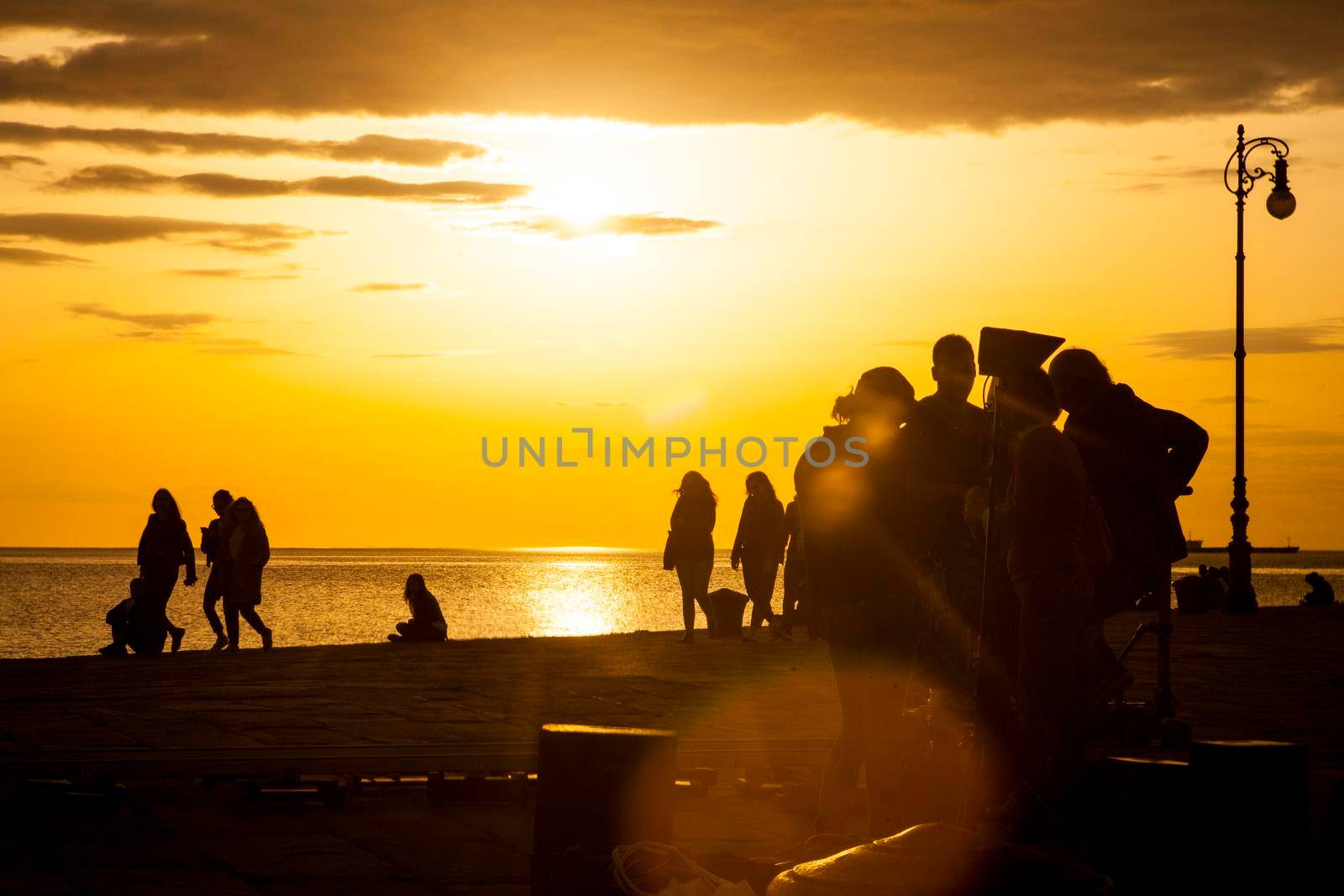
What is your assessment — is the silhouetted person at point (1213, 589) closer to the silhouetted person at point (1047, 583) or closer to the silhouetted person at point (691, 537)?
the silhouetted person at point (691, 537)

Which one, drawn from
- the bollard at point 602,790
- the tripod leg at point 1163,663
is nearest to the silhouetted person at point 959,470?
the bollard at point 602,790

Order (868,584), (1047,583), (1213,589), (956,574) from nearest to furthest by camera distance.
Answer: (868,584) < (1047,583) < (956,574) < (1213,589)

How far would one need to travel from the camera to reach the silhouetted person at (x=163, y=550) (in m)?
19.5

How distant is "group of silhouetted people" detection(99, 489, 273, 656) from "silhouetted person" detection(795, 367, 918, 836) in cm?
1363

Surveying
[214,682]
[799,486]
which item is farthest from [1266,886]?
[214,682]

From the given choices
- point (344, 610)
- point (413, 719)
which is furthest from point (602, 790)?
point (344, 610)

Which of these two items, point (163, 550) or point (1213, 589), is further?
point (1213, 589)

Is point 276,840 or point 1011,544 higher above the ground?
point 1011,544

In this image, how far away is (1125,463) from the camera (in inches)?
341

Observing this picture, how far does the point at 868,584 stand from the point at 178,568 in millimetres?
14555

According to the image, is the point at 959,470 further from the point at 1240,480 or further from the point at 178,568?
the point at 1240,480

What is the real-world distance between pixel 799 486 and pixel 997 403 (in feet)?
3.23

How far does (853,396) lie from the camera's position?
6.79m

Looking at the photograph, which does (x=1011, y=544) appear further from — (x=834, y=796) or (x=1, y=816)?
(x=1, y=816)
